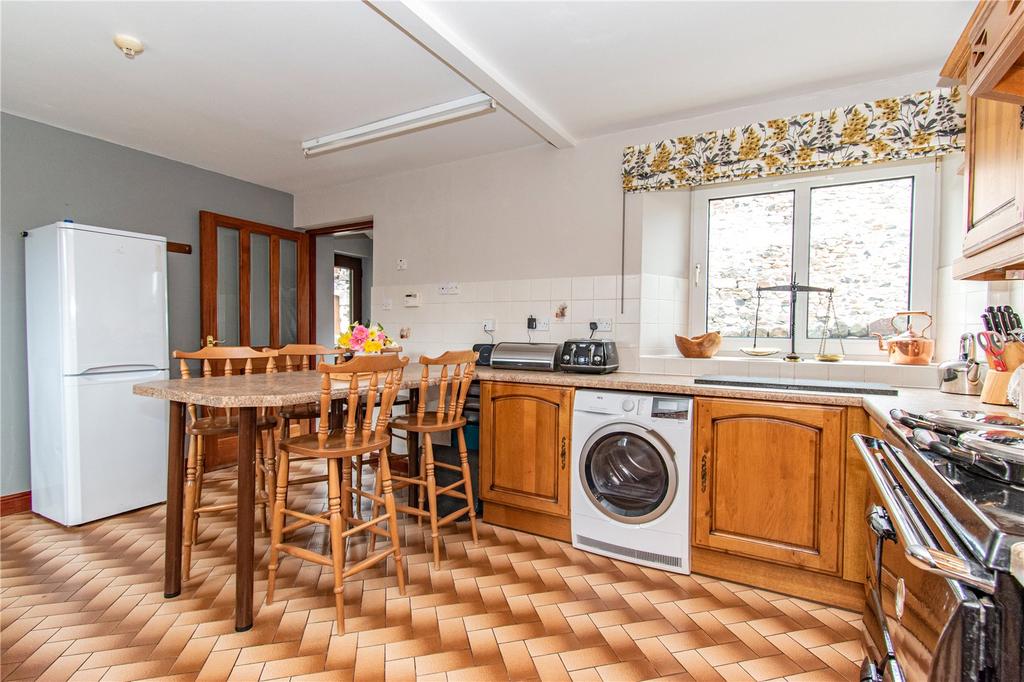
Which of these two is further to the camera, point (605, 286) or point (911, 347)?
point (605, 286)

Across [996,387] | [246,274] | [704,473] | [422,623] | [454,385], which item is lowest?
[422,623]

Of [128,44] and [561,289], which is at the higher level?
[128,44]

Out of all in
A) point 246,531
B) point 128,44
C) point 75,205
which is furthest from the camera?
point 75,205

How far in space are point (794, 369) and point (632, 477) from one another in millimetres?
1028

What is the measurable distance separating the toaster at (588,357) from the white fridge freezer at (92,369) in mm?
2597

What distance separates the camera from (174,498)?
79.3 inches

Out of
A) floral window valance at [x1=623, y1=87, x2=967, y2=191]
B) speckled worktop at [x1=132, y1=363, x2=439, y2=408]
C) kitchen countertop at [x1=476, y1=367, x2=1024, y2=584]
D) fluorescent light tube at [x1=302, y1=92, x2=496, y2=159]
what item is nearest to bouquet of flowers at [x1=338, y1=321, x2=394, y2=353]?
speckled worktop at [x1=132, y1=363, x2=439, y2=408]

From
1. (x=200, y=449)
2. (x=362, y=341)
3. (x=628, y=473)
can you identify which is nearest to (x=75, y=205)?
(x=200, y=449)

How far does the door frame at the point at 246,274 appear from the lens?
3.89 metres

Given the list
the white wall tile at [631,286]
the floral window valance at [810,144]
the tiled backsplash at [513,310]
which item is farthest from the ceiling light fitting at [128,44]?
the white wall tile at [631,286]

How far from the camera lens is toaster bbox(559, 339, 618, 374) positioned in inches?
110

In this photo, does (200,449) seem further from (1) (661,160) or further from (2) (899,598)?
(1) (661,160)

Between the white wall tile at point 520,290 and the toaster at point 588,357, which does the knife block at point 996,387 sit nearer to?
the toaster at point 588,357

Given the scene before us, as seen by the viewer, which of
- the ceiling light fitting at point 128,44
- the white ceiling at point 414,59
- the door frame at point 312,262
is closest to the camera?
the white ceiling at point 414,59
